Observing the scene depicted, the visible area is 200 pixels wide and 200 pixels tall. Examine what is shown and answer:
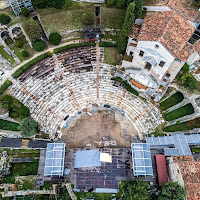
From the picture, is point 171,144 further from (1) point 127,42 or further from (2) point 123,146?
(1) point 127,42

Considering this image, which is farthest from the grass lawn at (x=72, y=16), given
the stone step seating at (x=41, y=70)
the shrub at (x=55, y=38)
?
the stone step seating at (x=41, y=70)

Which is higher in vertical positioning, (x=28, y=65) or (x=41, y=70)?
(x=28, y=65)

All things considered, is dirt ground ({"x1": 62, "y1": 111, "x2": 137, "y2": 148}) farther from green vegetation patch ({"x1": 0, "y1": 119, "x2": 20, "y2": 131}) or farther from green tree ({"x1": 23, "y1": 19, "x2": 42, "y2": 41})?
green tree ({"x1": 23, "y1": 19, "x2": 42, "y2": 41})

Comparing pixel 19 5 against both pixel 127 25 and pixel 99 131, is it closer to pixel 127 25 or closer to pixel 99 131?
pixel 127 25

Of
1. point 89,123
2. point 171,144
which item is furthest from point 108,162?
point 171,144

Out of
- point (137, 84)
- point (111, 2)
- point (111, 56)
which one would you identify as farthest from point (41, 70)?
point (111, 2)

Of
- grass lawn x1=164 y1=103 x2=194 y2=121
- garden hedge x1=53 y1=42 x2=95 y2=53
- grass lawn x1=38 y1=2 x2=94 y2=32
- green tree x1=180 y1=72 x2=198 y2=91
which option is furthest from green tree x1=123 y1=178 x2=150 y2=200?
grass lawn x1=38 y1=2 x2=94 y2=32
